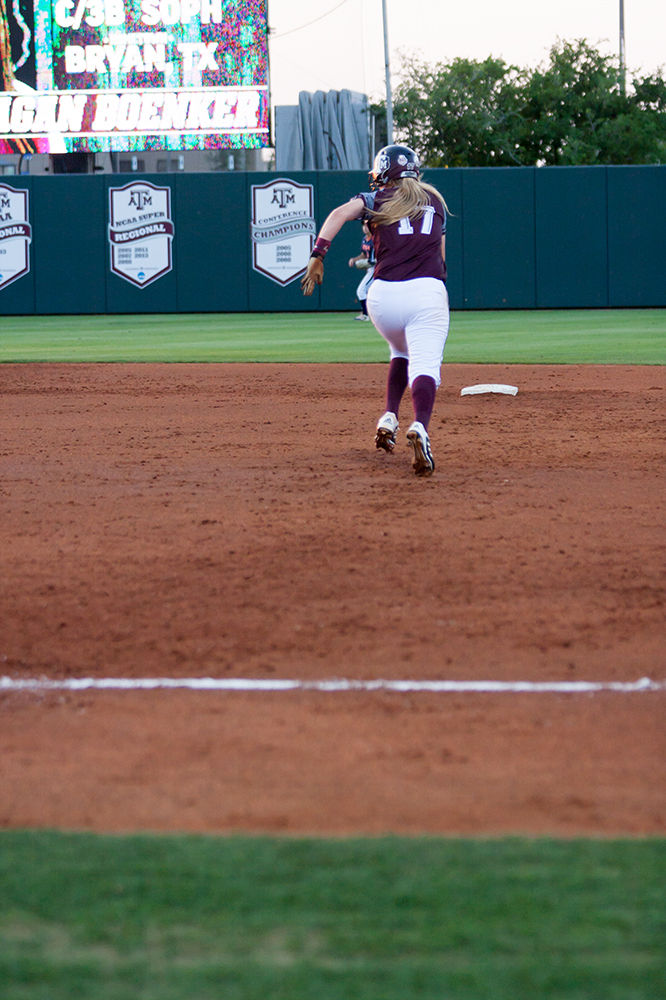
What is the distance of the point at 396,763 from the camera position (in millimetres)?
2551

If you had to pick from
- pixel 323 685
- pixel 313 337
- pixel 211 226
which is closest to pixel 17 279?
pixel 211 226

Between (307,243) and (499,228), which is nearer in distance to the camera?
(499,228)

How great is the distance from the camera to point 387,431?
6.74 m

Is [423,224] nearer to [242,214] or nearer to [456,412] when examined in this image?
[456,412]

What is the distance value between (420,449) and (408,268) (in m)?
0.97

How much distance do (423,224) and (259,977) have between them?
513 cm

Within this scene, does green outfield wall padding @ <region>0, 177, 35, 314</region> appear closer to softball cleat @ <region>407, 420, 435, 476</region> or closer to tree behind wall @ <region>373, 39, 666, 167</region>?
softball cleat @ <region>407, 420, 435, 476</region>

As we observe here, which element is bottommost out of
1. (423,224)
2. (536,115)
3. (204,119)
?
(423,224)

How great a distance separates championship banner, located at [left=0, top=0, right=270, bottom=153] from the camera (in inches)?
991

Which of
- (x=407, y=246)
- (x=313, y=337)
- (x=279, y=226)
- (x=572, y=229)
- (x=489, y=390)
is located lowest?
(x=489, y=390)

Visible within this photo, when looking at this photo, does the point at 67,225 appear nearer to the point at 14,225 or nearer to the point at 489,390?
the point at 14,225

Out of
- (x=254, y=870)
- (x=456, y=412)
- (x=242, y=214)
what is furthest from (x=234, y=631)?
(x=242, y=214)

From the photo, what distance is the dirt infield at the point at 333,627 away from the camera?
239 centimetres

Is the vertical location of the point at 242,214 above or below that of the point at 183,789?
above
